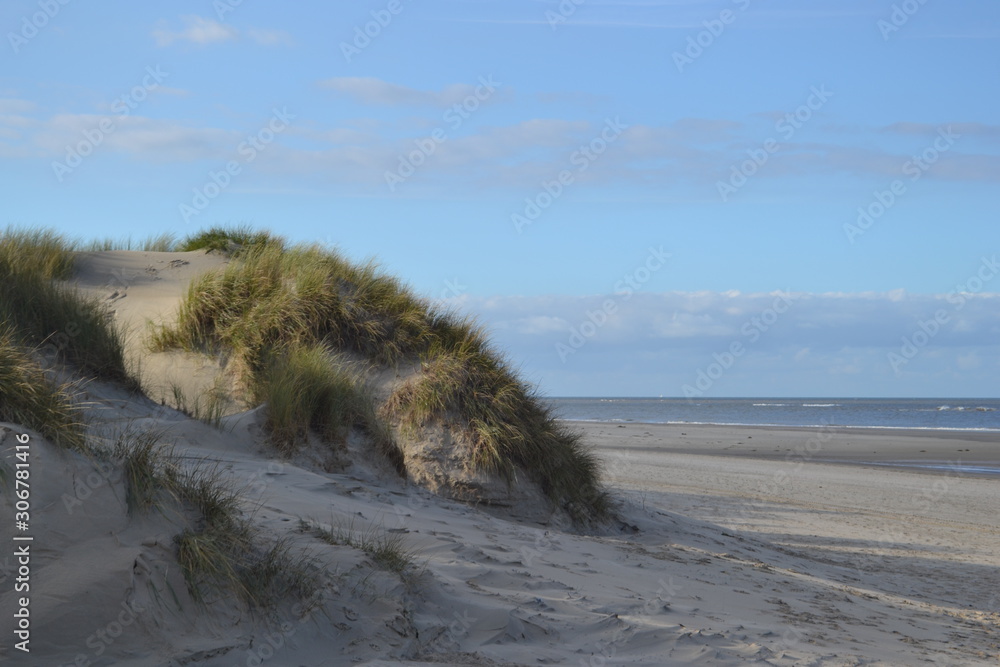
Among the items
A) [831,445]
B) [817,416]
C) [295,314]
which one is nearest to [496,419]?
[295,314]

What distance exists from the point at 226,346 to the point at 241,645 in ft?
19.0

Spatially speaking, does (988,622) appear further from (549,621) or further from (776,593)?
(549,621)

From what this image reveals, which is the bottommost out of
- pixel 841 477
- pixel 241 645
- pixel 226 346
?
pixel 841 477

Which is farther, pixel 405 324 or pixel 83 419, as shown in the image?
pixel 405 324

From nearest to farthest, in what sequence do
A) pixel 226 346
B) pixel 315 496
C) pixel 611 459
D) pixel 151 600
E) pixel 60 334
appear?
pixel 151 600, pixel 315 496, pixel 60 334, pixel 226 346, pixel 611 459

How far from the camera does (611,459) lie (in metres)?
21.0

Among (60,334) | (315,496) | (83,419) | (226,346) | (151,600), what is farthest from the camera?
(226,346)

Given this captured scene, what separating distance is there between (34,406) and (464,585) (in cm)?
235

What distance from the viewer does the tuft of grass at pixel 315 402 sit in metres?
7.17

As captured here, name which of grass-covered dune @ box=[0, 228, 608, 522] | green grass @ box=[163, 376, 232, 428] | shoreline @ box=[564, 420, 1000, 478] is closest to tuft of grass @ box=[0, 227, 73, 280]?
grass-covered dune @ box=[0, 228, 608, 522]

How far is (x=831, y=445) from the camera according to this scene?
27.4m

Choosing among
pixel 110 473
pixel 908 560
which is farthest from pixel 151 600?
pixel 908 560

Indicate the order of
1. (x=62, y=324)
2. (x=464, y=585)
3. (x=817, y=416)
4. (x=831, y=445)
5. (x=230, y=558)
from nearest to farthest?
(x=230, y=558) → (x=464, y=585) → (x=62, y=324) → (x=831, y=445) → (x=817, y=416)

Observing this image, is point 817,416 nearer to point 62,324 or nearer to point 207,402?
point 207,402
